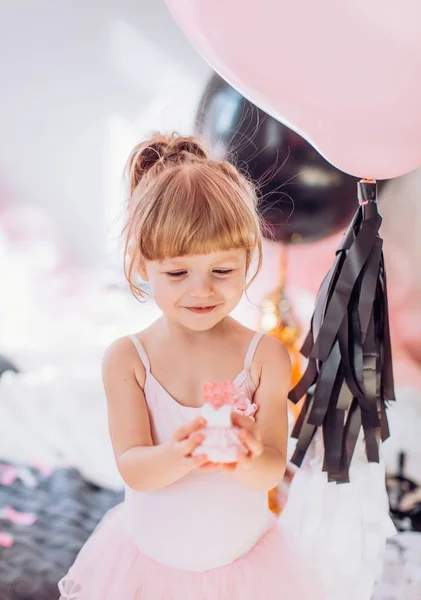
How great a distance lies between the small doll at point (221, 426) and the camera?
779 mm

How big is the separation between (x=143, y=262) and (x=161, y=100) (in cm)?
91

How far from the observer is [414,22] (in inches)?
39.8

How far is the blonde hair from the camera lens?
93cm

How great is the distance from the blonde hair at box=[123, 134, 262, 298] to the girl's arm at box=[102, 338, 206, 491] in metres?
0.13

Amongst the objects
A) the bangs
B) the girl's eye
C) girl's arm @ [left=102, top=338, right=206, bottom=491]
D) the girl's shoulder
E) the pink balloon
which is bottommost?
girl's arm @ [left=102, top=338, right=206, bottom=491]

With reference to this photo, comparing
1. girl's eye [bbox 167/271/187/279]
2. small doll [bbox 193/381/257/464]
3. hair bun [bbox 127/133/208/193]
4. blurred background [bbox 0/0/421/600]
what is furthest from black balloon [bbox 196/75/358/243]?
small doll [bbox 193/381/257/464]

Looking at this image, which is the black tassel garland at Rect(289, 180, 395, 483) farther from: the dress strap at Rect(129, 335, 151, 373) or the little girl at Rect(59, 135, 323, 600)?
the dress strap at Rect(129, 335, 151, 373)

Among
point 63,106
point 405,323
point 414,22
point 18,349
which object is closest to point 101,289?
point 18,349

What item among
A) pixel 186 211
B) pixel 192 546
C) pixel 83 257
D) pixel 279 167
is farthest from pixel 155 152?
pixel 83 257

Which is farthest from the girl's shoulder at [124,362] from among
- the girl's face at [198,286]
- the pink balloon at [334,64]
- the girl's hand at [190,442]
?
the pink balloon at [334,64]

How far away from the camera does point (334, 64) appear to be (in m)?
1.06

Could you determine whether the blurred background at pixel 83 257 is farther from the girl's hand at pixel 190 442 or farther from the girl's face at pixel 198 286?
the girl's hand at pixel 190 442

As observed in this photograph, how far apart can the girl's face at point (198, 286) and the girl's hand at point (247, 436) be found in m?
0.19

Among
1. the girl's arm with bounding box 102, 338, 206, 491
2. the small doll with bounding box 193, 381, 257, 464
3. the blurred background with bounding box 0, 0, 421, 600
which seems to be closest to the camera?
the small doll with bounding box 193, 381, 257, 464
